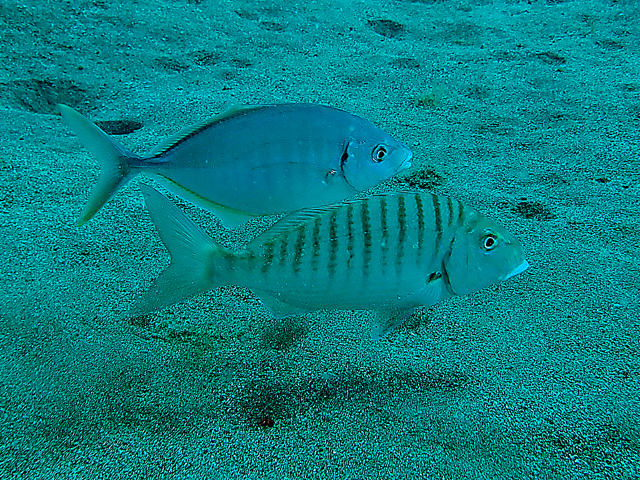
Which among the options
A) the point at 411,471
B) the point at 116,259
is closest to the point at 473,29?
the point at 116,259

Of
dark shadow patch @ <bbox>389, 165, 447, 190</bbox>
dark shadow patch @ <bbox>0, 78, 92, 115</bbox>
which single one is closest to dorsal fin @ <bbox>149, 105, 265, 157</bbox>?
dark shadow patch @ <bbox>389, 165, 447, 190</bbox>

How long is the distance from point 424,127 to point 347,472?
9.62ft

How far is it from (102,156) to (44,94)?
2792 mm

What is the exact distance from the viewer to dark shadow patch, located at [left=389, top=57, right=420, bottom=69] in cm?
479

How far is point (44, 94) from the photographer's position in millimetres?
4152

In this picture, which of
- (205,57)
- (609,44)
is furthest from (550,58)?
(205,57)

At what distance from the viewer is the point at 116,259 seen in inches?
101

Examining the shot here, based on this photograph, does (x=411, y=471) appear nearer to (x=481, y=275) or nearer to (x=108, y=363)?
(x=481, y=275)

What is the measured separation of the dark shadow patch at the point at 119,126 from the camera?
12.5 feet

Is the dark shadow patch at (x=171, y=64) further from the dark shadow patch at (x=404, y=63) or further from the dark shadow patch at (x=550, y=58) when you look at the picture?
the dark shadow patch at (x=550, y=58)

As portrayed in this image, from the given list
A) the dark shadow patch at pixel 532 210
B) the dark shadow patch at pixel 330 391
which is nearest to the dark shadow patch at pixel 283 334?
the dark shadow patch at pixel 330 391

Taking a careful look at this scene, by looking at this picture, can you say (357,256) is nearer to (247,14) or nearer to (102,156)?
(102,156)

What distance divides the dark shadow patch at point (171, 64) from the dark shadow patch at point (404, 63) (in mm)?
2041

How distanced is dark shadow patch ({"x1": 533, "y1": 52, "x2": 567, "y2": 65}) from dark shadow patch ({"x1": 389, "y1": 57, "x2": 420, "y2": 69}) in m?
1.23
